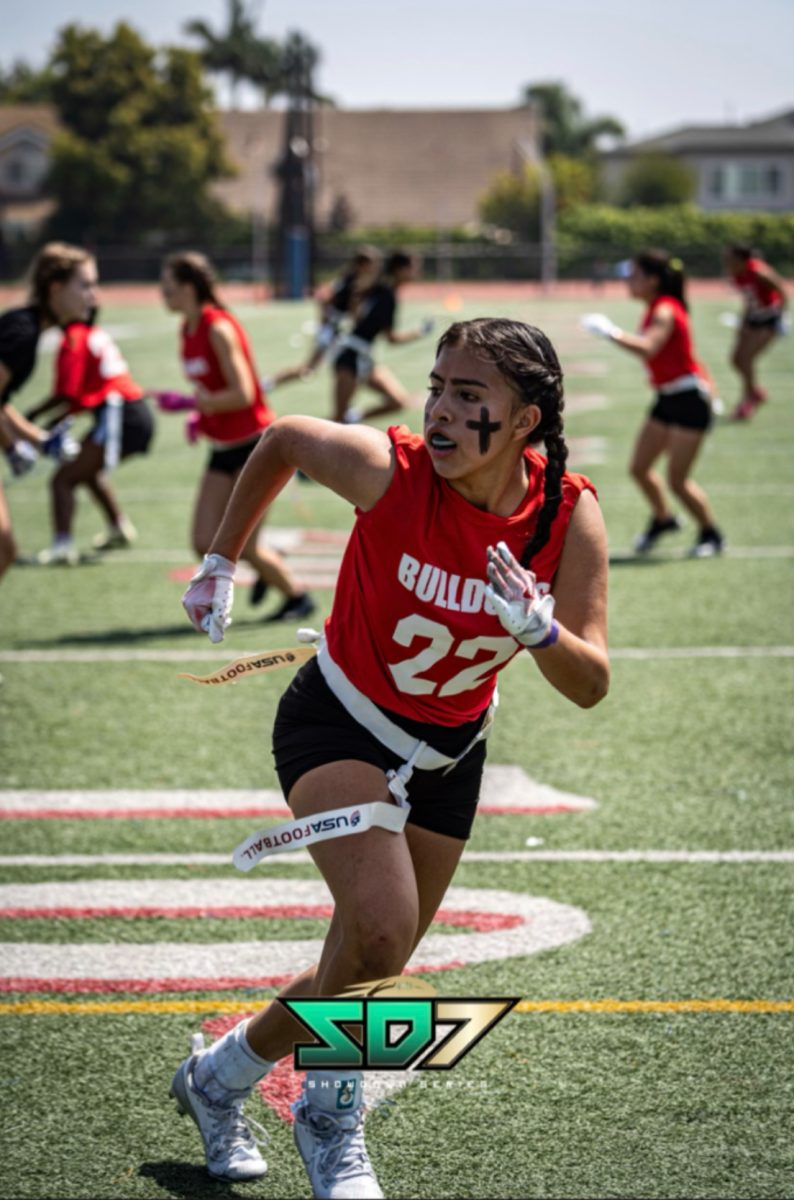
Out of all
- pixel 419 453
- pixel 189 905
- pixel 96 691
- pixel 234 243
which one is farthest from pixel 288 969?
pixel 234 243

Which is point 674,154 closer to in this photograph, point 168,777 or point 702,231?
point 702,231

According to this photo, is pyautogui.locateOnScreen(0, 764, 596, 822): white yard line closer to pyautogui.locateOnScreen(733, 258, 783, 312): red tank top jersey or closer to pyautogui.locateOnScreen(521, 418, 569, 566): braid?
pyautogui.locateOnScreen(521, 418, 569, 566): braid

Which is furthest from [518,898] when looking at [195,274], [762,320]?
[762,320]

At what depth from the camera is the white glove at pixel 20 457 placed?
8.95m

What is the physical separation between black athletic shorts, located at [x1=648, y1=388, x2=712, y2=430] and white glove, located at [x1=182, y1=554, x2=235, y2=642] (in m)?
8.35

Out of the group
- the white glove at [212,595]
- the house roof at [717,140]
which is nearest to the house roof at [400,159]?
the house roof at [717,140]

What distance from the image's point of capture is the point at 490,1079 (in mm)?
4152

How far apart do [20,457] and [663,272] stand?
533cm

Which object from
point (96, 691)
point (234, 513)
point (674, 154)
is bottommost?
point (96, 691)

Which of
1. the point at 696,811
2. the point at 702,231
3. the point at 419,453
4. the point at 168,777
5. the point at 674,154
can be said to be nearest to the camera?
the point at 419,453

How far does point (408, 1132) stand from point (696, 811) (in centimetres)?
278

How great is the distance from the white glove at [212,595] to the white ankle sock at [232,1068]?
963 mm

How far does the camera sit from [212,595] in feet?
12.7

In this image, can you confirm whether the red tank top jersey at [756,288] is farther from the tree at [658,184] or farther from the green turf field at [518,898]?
the tree at [658,184]
